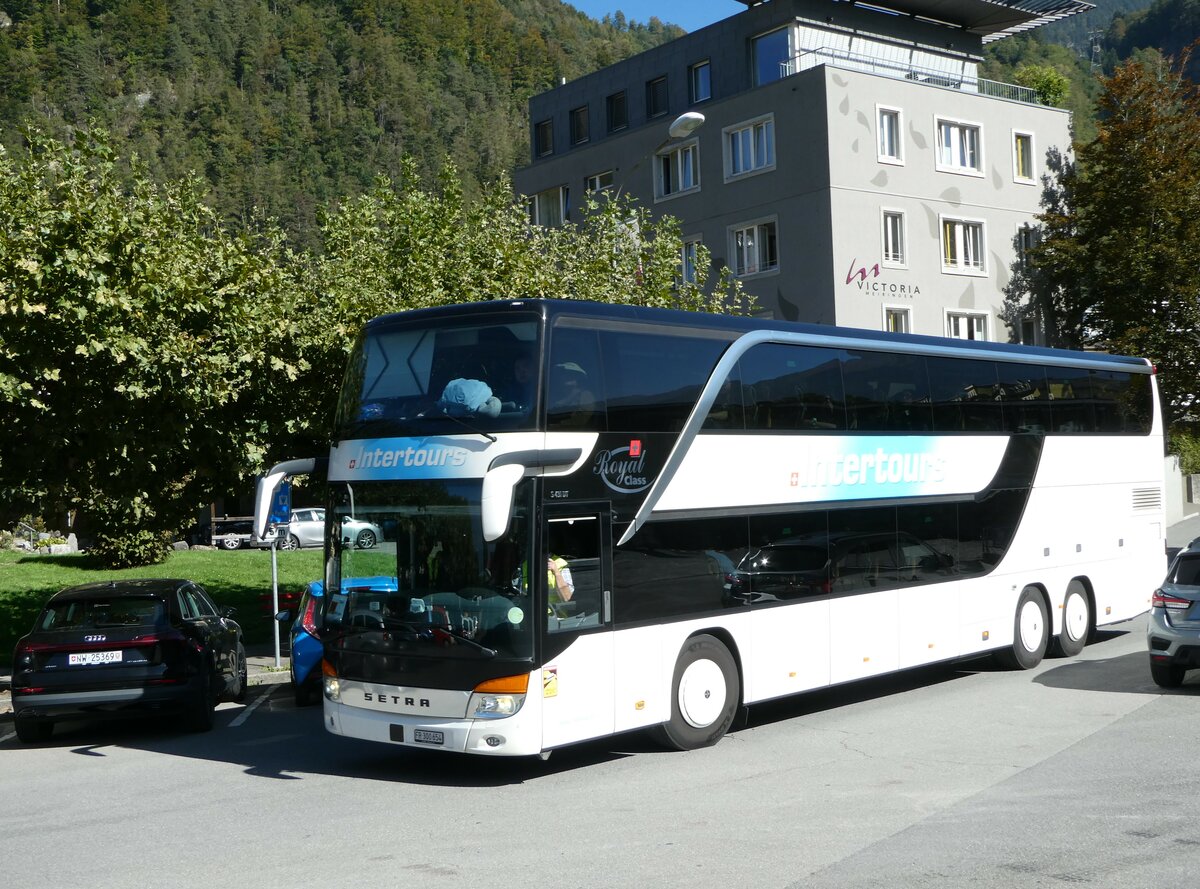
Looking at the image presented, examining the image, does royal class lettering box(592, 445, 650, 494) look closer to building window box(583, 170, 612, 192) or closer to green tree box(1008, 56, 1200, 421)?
green tree box(1008, 56, 1200, 421)

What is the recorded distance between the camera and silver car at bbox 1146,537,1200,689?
43.5 feet

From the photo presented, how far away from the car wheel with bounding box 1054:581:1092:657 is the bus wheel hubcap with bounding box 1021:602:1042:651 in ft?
1.68

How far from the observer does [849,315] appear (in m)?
36.7

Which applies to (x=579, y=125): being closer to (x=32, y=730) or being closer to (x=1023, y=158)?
(x=1023, y=158)

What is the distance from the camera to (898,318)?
3844cm

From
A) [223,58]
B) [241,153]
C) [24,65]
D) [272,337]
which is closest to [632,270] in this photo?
[272,337]

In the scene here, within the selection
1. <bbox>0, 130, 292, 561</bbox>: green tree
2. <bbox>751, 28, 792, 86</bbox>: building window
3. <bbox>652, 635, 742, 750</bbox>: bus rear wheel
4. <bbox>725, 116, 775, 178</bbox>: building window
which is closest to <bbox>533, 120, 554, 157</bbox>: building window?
<bbox>751, 28, 792, 86</bbox>: building window

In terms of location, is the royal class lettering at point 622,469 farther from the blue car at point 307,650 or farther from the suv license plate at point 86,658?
the suv license plate at point 86,658

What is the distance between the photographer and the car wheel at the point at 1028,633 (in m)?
16.3

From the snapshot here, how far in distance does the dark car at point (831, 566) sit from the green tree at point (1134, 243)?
1174 inches

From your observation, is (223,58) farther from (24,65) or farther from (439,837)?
(439,837)

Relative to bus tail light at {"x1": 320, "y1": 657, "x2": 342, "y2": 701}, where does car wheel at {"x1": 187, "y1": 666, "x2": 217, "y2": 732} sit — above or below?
below

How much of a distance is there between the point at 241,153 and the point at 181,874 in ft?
485

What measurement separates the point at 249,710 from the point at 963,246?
3056 centimetres
